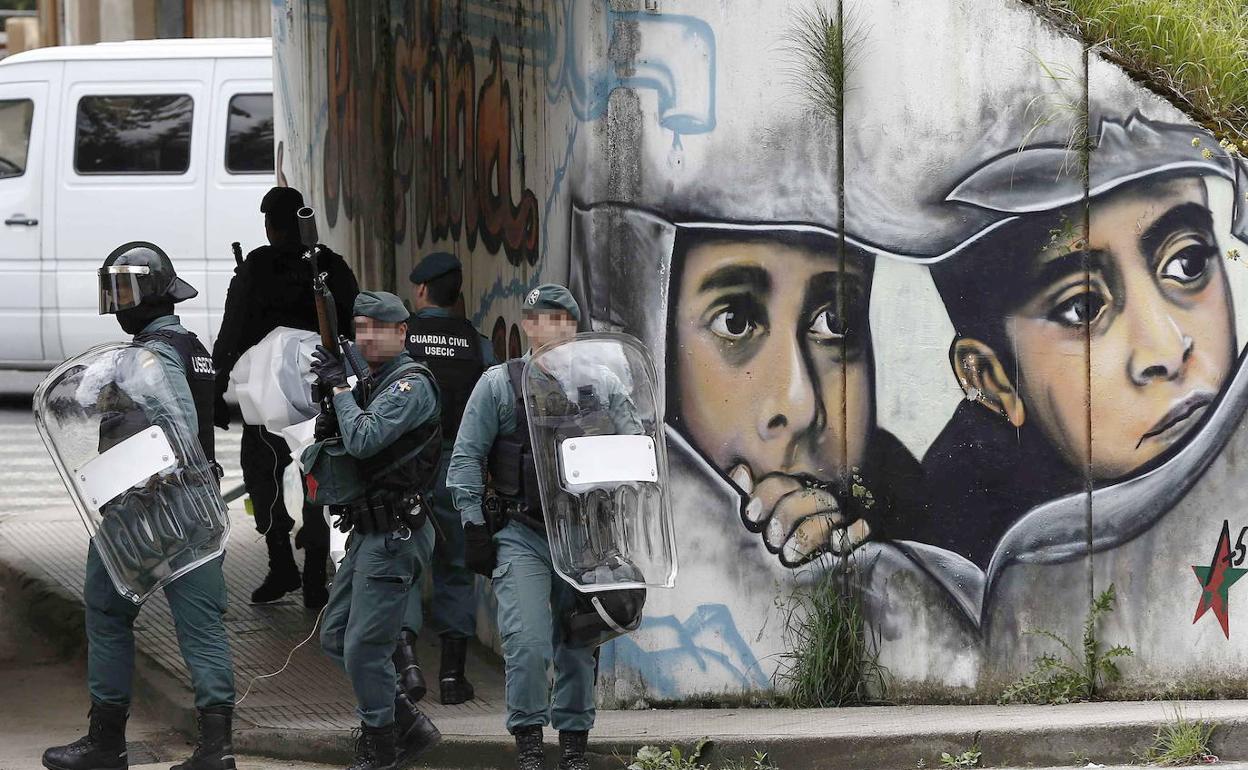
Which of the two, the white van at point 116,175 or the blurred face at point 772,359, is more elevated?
the white van at point 116,175

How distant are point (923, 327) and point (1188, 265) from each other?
102 cm

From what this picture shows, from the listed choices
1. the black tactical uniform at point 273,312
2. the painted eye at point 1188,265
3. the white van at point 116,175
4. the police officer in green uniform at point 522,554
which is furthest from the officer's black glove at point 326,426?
the white van at point 116,175

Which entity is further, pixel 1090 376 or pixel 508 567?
pixel 1090 376

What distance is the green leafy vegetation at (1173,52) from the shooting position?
22.0 ft

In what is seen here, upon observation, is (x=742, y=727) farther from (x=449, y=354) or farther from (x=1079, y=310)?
(x=1079, y=310)

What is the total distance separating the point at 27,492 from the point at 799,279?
22.8 ft

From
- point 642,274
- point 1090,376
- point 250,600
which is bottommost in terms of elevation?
point 250,600

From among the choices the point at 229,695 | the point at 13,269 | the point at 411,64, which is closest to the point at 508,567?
the point at 229,695

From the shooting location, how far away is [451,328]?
7.11m

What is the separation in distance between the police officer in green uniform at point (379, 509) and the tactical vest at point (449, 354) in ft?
2.74

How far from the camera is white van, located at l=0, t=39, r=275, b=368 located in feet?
45.7

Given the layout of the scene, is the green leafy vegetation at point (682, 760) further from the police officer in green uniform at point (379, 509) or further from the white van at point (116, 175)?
the white van at point (116, 175)

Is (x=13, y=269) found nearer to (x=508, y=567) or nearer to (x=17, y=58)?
(x=17, y=58)

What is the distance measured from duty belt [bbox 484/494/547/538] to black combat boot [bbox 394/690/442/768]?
79 centimetres
